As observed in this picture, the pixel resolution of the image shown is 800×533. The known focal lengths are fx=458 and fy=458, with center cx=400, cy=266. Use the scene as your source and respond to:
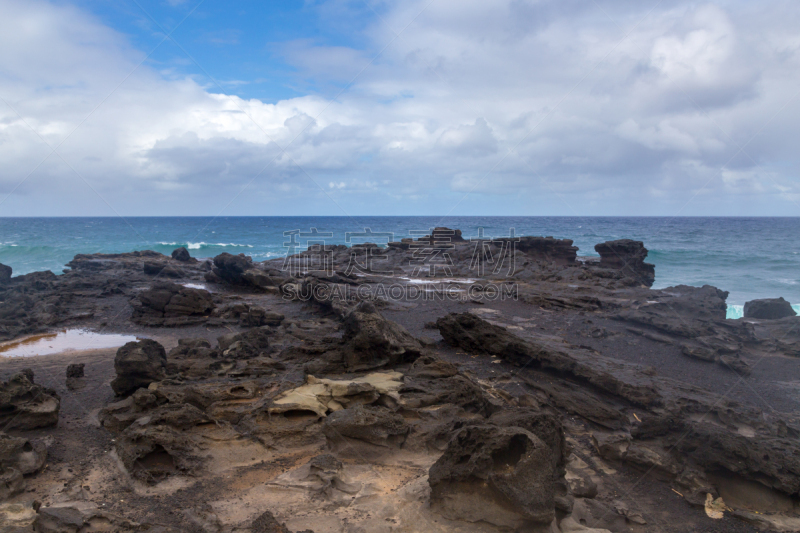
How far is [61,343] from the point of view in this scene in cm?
1093

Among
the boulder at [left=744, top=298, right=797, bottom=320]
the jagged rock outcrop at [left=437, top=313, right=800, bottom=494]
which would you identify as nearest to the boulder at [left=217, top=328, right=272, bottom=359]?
the jagged rock outcrop at [left=437, top=313, right=800, bottom=494]

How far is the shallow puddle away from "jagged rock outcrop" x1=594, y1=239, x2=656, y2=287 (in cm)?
1996

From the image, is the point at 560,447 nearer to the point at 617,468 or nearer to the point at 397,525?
the point at 617,468

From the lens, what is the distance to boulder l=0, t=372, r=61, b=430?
18.9ft

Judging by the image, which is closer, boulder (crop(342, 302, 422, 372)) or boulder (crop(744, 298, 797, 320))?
boulder (crop(342, 302, 422, 372))

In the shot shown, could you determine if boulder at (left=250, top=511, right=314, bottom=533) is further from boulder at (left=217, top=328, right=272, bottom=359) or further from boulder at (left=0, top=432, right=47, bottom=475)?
boulder at (left=217, top=328, right=272, bottom=359)

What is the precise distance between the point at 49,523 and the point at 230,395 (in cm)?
291

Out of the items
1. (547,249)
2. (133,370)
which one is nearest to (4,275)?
(133,370)

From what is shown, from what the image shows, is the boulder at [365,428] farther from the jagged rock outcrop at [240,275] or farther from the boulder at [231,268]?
the boulder at [231,268]

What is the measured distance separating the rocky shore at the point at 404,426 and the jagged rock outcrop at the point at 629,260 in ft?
29.5

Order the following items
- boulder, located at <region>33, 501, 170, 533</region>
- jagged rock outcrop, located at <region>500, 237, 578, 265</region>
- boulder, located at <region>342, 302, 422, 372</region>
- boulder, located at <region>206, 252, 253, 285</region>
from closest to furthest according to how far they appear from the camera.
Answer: boulder, located at <region>33, 501, 170, 533</region> → boulder, located at <region>342, 302, 422, 372</region> → boulder, located at <region>206, 252, 253, 285</region> → jagged rock outcrop, located at <region>500, 237, 578, 265</region>

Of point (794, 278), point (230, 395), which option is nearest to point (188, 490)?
point (230, 395)

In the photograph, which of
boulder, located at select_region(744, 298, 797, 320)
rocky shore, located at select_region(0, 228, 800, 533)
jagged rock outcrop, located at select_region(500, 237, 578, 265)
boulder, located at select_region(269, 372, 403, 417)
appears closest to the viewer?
rocky shore, located at select_region(0, 228, 800, 533)

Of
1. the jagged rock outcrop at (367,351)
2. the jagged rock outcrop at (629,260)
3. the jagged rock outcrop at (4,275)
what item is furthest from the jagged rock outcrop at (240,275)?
the jagged rock outcrop at (629,260)
